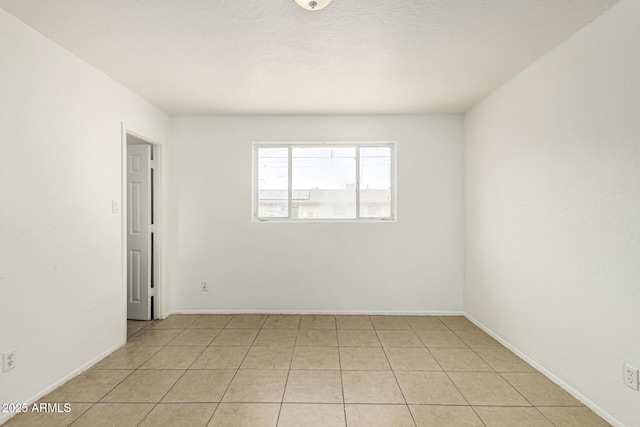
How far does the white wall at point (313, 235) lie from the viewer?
3.96 m

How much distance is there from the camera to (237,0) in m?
1.83

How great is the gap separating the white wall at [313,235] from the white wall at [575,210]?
0.76m

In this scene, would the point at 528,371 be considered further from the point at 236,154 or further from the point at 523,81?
the point at 236,154

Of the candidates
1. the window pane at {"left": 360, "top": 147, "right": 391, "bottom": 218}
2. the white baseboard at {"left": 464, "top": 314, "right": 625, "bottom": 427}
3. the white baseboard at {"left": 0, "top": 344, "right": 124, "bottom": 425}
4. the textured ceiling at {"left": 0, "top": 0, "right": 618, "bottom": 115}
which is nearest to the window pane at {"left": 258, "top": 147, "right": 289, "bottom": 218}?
the textured ceiling at {"left": 0, "top": 0, "right": 618, "bottom": 115}

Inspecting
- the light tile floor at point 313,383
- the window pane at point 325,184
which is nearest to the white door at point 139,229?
the light tile floor at point 313,383

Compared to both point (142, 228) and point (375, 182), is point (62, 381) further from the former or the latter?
point (375, 182)

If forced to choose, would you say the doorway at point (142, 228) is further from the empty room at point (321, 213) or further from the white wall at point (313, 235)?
the white wall at point (313, 235)

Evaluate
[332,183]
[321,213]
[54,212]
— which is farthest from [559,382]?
[54,212]

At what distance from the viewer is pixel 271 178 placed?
162 inches

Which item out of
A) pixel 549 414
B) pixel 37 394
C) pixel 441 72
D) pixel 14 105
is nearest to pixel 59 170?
pixel 14 105

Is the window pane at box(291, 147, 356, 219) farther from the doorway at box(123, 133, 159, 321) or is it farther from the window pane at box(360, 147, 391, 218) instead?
the doorway at box(123, 133, 159, 321)

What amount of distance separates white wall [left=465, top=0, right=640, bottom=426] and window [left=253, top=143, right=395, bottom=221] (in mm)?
1268

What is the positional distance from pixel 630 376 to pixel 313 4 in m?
2.80

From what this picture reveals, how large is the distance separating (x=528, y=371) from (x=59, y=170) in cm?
396
